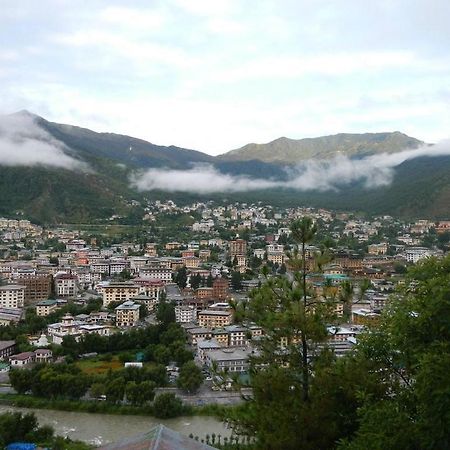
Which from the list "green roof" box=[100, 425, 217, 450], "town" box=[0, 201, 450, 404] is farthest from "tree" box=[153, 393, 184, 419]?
"green roof" box=[100, 425, 217, 450]

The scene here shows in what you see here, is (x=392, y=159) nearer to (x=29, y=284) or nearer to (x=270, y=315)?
(x=29, y=284)

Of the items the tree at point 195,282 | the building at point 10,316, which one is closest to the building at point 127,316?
the building at point 10,316

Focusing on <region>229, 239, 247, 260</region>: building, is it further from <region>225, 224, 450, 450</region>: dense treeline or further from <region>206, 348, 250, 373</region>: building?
<region>225, 224, 450, 450</region>: dense treeline

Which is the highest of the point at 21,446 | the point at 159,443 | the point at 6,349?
the point at 159,443

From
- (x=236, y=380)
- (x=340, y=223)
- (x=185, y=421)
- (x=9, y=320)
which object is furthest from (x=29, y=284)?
(x=340, y=223)

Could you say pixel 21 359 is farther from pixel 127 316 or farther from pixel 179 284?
pixel 179 284

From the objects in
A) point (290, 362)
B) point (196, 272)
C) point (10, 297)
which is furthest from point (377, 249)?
point (290, 362)

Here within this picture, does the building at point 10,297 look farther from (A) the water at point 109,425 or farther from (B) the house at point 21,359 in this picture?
(A) the water at point 109,425

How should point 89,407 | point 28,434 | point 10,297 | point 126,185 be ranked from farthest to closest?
point 126,185 → point 10,297 → point 89,407 → point 28,434
